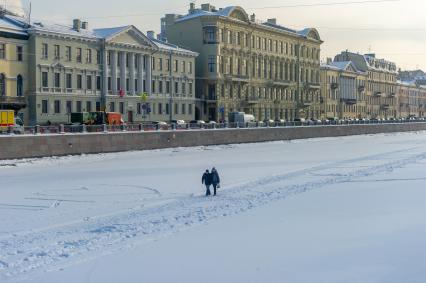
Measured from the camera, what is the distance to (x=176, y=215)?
1930 centimetres

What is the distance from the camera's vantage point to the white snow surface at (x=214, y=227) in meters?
12.3

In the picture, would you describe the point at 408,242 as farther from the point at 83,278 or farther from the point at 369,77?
the point at 369,77

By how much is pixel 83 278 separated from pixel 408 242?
291 inches

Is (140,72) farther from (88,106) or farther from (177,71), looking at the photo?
(88,106)

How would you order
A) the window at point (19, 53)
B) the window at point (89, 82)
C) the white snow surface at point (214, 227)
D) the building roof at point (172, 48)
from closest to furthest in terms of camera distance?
the white snow surface at point (214, 227), the window at point (19, 53), the window at point (89, 82), the building roof at point (172, 48)

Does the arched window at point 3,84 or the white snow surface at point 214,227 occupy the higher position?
the arched window at point 3,84

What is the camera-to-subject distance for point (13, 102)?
55.6 m

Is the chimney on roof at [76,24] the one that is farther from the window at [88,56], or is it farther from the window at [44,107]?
the window at [44,107]

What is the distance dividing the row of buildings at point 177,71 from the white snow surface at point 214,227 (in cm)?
2601

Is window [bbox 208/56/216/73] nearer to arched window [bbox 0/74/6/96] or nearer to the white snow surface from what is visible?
arched window [bbox 0/74/6/96]

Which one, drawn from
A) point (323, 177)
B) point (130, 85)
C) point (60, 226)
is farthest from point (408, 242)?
point (130, 85)

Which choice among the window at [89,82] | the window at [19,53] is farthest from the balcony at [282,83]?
the window at [19,53]

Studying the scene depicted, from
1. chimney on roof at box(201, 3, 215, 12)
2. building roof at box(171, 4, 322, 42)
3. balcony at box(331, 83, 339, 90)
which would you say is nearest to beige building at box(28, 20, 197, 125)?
building roof at box(171, 4, 322, 42)

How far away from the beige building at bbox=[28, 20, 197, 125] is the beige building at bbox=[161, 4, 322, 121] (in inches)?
143
